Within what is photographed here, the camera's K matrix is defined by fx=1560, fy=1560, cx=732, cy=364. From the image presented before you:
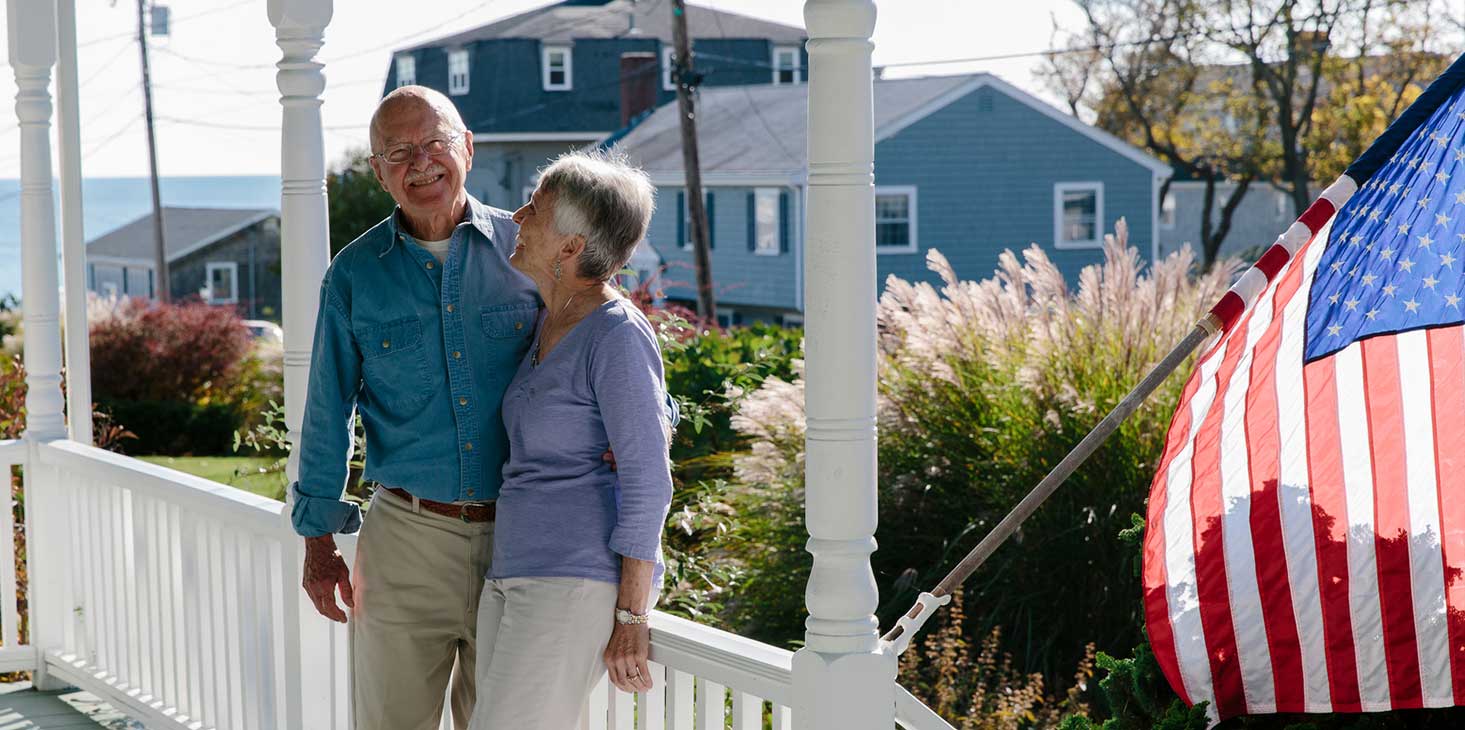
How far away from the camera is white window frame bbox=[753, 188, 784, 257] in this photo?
2625cm

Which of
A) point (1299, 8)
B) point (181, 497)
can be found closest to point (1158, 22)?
point (1299, 8)

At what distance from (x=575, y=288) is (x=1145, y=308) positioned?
375 cm

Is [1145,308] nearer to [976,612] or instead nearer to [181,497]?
[976,612]

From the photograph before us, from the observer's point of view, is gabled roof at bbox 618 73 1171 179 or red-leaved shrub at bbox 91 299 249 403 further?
gabled roof at bbox 618 73 1171 179

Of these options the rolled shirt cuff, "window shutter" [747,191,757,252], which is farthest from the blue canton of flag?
"window shutter" [747,191,757,252]

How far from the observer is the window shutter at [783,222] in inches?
1022

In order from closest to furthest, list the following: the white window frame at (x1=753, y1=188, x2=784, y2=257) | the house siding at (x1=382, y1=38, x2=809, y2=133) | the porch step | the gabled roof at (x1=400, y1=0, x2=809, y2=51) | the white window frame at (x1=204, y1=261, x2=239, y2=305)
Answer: the porch step < the white window frame at (x1=753, y1=188, x2=784, y2=257) < the house siding at (x1=382, y1=38, x2=809, y2=133) < the gabled roof at (x1=400, y1=0, x2=809, y2=51) < the white window frame at (x1=204, y1=261, x2=239, y2=305)

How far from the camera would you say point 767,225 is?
2670 centimetres

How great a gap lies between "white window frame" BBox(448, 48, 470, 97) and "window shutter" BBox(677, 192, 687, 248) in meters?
10.5

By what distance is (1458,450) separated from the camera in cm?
273

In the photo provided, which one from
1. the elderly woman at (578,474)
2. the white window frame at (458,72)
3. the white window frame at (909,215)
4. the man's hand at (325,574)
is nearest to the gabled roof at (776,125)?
the white window frame at (909,215)

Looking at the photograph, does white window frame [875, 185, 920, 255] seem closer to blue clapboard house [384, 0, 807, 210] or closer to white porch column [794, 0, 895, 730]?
blue clapboard house [384, 0, 807, 210]

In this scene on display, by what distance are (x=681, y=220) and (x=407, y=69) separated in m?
13.4

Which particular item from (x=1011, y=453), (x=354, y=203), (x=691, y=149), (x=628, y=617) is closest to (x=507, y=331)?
(x=628, y=617)
